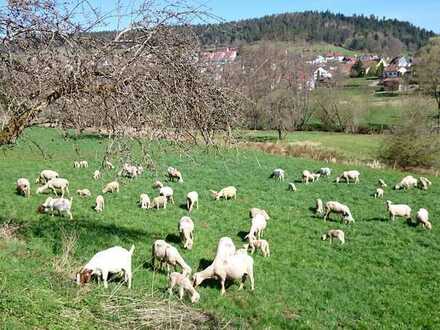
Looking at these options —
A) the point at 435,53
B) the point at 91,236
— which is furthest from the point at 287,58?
the point at 91,236

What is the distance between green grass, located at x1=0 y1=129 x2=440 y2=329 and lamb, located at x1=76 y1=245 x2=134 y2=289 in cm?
40

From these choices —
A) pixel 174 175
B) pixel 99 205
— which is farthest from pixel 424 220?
pixel 174 175

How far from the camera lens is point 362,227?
18.0m

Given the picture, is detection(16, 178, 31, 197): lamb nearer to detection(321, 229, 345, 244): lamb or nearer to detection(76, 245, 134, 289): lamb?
detection(76, 245, 134, 289): lamb

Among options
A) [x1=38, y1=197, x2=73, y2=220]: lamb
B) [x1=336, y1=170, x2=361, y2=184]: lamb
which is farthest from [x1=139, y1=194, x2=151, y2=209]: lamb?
[x1=336, y1=170, x2=361, y2=184]: lamb

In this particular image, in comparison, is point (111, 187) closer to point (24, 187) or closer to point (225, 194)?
point (24, 187)

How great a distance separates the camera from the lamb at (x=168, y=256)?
1196cm

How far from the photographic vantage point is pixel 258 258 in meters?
14.1

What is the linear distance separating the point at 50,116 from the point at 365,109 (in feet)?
Result: 195

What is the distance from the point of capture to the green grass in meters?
8.24

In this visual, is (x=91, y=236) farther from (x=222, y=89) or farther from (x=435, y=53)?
(x=435, y=53)

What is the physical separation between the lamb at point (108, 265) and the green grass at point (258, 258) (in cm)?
40

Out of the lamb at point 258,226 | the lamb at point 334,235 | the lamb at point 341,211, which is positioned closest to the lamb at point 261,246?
the lamb at point 258,226

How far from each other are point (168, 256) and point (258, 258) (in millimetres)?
3204
